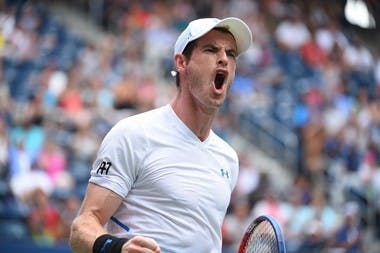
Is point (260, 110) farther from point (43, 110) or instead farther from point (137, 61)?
point (43, 110)

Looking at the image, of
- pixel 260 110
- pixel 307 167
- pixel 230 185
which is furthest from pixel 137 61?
pixel 230 185

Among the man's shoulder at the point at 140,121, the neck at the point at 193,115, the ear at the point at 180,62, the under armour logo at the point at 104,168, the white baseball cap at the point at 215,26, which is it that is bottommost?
the under armour logo at the point at 104,168

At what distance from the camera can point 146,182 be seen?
12.4 ft

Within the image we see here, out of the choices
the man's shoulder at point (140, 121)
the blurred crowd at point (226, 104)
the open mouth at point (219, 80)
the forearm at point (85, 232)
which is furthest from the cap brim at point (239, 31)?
the blurred crowd at point (226, 104)

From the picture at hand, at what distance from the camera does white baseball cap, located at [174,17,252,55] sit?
391cm

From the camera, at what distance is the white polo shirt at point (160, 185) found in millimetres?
3703

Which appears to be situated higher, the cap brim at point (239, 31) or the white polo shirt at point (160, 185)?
the cap brim at point (239, 31)

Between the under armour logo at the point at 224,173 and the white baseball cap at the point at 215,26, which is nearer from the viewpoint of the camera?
the white baseball cap at the point at 215,26

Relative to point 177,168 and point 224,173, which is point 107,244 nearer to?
point 177,168

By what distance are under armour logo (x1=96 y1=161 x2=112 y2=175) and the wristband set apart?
30 centimetres

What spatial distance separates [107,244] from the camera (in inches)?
134

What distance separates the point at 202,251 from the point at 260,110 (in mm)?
8594

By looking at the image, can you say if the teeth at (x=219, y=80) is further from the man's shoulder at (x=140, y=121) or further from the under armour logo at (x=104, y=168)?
the under armour logo at (x=104, y=168)

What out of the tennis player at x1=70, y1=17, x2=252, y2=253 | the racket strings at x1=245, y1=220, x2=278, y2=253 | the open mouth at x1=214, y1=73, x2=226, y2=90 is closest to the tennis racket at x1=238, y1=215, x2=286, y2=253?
the racket strings at x1=245, y1=220, x2=278, y2=253
